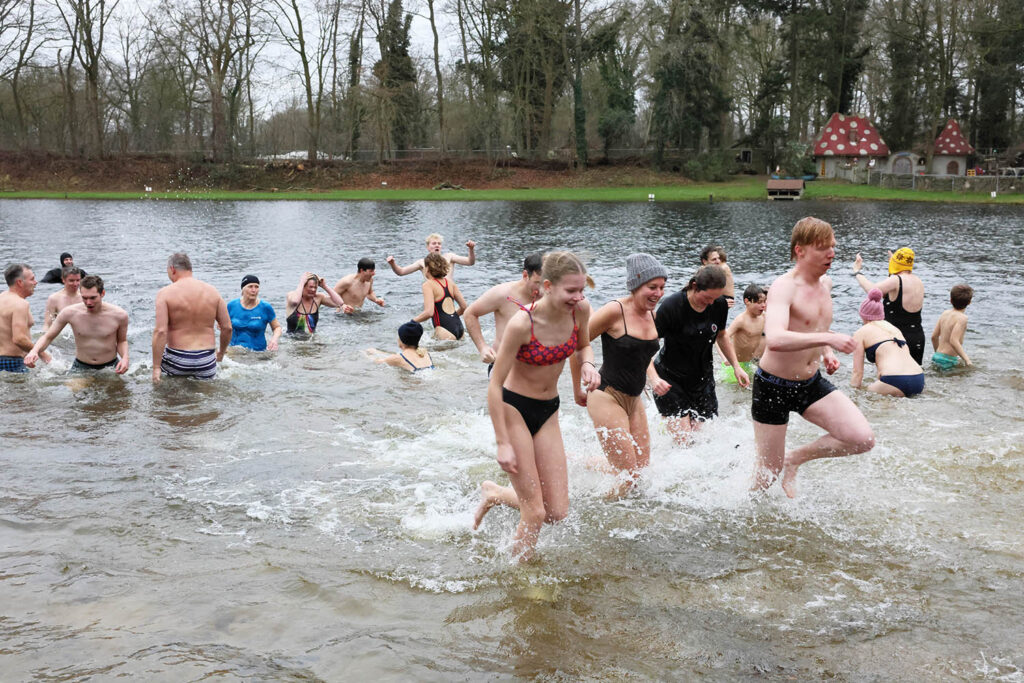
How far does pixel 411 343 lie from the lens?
36.6ft

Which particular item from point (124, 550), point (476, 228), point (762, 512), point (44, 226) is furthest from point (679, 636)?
point (44, 226)

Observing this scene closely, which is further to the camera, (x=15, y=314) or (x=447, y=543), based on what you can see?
(x=15, y=314)

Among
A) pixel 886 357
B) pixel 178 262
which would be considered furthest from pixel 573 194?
pixel 178 262

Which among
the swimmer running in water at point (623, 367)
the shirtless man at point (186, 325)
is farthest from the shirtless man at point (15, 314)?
the swimmer running in water at point (623, 367)

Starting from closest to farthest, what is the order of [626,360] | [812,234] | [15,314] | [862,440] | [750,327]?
[812,234]
[862,440]
[626,360]
[750,327]
[15,314]

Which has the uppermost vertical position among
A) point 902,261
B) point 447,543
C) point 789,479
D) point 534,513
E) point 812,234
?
point 812,234

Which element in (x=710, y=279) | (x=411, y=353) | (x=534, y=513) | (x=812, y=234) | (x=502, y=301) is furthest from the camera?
(x=411, y=353)

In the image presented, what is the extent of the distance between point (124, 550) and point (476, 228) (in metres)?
26.2

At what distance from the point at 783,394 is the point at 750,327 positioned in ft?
13.9

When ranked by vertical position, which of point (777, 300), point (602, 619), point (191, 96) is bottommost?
point (602, 619)

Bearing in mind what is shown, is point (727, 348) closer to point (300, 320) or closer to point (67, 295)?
point (300, 320)

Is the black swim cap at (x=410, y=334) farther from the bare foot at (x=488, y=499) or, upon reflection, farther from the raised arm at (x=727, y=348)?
the bare foot at (x=488, y=499)

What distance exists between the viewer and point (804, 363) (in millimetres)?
5824

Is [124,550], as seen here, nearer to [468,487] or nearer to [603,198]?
[468,487]
